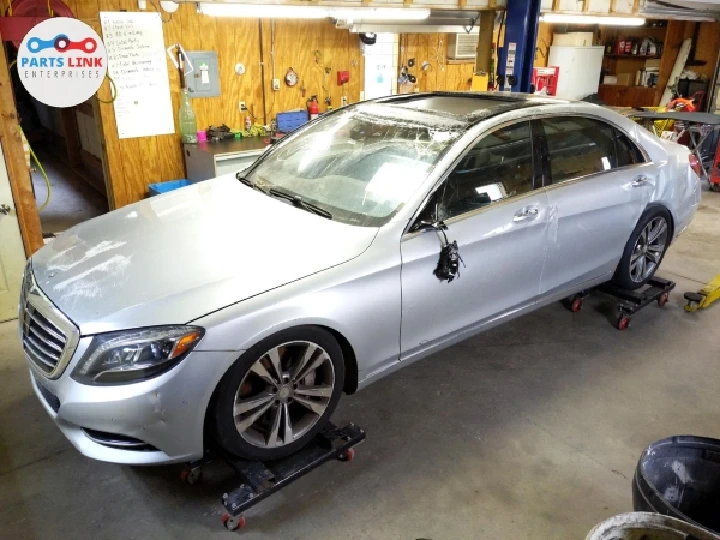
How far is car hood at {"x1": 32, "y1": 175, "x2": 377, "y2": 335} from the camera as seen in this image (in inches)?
81.1

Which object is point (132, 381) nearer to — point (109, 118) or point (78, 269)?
point (78, 269)

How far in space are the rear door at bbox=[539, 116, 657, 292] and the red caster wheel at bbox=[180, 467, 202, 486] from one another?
79.4 inches

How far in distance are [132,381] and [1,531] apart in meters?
0.85

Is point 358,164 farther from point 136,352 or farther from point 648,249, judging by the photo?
point 648,249

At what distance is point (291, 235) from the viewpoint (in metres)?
2.47

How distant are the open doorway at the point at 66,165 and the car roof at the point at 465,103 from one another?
125 inches

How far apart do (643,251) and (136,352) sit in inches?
130

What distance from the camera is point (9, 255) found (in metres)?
3.81

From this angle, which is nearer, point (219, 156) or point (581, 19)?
point (219, 156)

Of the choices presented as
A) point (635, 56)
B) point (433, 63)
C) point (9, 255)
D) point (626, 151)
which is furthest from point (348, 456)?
point (635, 56)

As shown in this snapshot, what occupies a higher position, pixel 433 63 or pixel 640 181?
pixel 433 63

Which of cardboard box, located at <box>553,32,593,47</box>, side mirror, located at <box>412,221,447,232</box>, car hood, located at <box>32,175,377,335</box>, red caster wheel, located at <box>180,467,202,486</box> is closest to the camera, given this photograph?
car hood, located at <box>32,175,377,335</box>

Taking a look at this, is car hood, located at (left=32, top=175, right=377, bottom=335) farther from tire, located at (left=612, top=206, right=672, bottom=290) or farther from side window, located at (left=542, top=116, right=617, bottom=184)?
tire, located at (left=612, top=206, right=672, bottom=290)

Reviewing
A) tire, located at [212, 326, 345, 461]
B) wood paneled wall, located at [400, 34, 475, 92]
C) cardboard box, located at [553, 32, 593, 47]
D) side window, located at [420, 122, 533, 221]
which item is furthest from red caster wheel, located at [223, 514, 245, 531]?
cardboard box, located at [553, 32, 593, 47]
